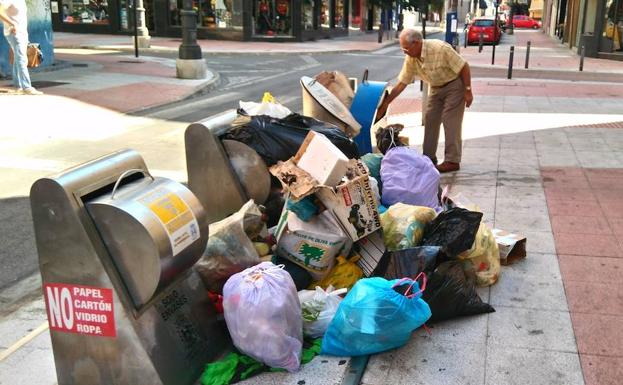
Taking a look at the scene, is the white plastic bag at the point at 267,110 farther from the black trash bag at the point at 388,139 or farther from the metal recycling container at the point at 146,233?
the metal recycling container at the point at 146,233

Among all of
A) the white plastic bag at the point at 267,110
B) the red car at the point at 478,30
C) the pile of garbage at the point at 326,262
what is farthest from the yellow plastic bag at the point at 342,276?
the red car at the point at 478,30

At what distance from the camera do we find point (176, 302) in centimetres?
324

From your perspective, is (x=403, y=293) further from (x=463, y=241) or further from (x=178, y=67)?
(x=178, y=67)

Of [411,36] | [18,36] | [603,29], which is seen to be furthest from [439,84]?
[603,29]

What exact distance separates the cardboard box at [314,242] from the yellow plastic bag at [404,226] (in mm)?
395

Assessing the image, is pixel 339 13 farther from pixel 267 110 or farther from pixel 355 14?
pixel 267 110

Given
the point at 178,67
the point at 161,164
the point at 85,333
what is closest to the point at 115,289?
the point at 85,333

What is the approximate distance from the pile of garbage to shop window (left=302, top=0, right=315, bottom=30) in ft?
102

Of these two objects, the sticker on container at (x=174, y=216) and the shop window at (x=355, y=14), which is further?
the shop window at (x=355, y=14)

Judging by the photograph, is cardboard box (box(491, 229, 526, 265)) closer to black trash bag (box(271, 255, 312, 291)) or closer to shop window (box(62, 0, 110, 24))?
black trash bag (box(271, 255, 312, 291))

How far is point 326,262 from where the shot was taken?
13.0 ft

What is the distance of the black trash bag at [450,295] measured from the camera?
12.2 feet

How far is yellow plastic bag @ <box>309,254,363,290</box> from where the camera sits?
13.2 feet

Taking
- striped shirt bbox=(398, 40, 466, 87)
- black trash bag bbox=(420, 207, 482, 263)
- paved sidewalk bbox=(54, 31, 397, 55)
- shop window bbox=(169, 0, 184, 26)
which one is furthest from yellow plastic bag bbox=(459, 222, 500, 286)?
shop window bbox=(169, 0, 184, 26)
